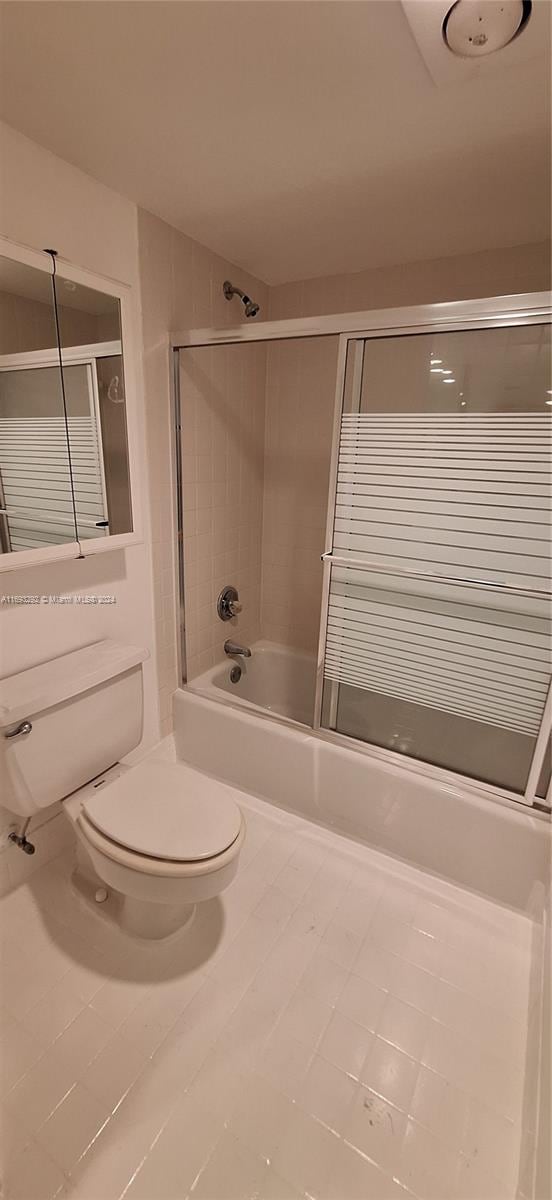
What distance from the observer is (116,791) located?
1336 millimetres

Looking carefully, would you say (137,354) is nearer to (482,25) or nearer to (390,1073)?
(482,25)

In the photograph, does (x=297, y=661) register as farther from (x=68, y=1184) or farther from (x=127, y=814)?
(x=68, y=1184)

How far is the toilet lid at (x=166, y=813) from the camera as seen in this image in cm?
117

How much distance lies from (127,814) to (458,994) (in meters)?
1.03

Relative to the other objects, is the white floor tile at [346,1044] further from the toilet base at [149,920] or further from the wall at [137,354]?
the wall at [137,354]

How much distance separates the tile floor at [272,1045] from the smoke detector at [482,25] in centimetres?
210

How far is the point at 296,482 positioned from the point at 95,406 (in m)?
1.14

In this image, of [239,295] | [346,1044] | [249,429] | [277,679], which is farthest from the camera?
[277,679]

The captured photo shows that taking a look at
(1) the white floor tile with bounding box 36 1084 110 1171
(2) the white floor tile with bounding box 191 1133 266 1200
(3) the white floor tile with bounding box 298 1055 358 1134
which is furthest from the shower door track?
(1) the white floor tile with bounding box 36 1084 110 1171

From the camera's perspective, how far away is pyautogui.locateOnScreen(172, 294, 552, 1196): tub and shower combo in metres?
1.27

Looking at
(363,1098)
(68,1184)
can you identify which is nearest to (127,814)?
(68,1184)

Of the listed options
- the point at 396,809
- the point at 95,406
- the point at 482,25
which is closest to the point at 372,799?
the point at 396,809

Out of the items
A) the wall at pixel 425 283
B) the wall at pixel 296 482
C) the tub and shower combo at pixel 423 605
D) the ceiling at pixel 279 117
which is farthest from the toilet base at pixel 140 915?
the wall at pixel 425 283

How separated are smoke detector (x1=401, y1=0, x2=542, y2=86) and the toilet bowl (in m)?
1.72
